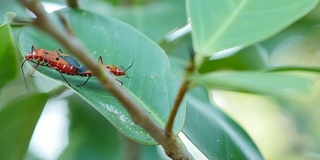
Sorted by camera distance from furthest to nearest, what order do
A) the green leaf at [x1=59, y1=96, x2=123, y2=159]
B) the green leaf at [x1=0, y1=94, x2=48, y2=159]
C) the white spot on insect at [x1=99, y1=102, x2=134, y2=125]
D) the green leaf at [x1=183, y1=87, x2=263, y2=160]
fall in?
the green leaf at [x1=59, y1=96, x2=123, y2=159] < the green leaf at [x1=0, y1=94, x2=48, y2=159] < the green leaf at [x1=183, y1=87, x2=263, y2=160] < the white spot on insect at [x1=99, y1=102, x2=134, y2=125]

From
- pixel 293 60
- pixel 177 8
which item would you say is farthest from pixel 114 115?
pixel 293 60

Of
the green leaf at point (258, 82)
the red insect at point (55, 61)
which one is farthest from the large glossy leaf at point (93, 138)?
the green leaf at point (258, 82)

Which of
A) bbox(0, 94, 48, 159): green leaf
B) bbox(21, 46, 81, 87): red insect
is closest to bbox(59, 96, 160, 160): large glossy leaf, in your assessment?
bbox(0, 94, 48, 159): green leaf

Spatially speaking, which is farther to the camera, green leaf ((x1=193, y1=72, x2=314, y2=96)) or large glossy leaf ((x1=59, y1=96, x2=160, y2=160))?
large glossy leaf ((x1=59, y1=96, x2=160, y2=160))

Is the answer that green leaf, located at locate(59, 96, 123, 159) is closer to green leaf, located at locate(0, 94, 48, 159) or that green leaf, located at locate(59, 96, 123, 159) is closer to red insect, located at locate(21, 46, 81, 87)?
green leaf, located at locate(0, 94, 48, 159)

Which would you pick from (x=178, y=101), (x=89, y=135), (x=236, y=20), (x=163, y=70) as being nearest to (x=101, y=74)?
(x=178, y=101)

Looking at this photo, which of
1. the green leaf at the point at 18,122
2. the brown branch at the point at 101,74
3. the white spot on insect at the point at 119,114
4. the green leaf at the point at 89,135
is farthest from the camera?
the green leaf at the point at 89,135

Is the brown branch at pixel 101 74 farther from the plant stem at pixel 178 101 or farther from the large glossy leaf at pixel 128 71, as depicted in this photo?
the large glossy leaf at pixel 128 71
